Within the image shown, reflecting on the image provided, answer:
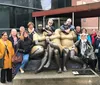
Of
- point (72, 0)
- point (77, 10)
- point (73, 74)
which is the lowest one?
point (73, 74)

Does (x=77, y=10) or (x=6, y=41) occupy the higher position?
(x=77, y=10)

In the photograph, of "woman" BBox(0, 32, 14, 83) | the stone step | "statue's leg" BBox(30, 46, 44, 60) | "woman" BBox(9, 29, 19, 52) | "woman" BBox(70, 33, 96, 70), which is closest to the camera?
the stone step

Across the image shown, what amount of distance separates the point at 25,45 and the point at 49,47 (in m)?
0.84

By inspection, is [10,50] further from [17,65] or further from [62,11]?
[62,11]

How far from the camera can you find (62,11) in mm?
18688

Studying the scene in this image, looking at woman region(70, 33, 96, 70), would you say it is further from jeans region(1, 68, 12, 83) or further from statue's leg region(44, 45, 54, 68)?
jeans region(1, 68, 12, 83)

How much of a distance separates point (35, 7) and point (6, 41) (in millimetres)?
13761

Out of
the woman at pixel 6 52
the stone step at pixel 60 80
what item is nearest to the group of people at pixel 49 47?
the woman at pixel 6 52

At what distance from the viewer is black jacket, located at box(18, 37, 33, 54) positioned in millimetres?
8766

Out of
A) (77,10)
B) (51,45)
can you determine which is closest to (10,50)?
(51,45)

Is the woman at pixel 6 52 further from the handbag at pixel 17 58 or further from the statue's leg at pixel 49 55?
the statue's leg at pixel 49 55

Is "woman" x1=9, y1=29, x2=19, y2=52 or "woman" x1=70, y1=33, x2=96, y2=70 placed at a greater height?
"woman" x1=9, y1=29, x2=19, y2=52

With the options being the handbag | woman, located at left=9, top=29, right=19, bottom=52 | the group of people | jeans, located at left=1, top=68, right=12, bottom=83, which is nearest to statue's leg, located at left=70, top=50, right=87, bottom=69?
the group of people

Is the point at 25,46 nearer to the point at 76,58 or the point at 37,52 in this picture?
the point at 37,52
